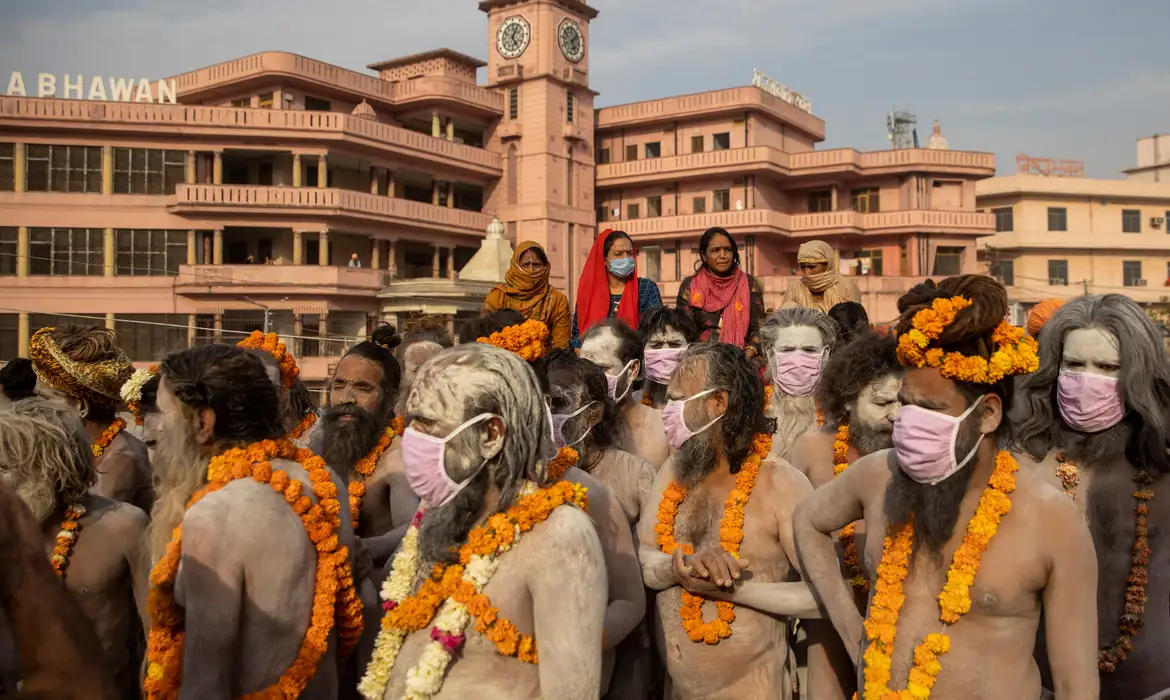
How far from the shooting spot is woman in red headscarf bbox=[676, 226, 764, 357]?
8.41 m

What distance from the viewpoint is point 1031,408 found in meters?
4.79

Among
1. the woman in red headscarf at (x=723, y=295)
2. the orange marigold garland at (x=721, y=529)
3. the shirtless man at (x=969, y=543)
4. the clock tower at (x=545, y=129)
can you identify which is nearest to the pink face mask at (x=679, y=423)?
the orange marigold garland at (x=721, y=529)

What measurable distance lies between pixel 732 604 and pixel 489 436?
1602 millimetres

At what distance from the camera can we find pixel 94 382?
18.5 feet

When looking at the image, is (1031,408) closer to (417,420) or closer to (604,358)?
(604,358)

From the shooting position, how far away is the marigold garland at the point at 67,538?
3904 millimetres

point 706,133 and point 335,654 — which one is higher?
point 706,133

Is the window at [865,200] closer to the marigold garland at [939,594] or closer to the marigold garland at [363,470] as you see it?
the marigold garland at [363,470]

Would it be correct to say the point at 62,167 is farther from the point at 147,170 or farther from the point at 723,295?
the point at 723,295

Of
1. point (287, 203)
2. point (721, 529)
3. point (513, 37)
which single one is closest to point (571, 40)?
point (513, 37)

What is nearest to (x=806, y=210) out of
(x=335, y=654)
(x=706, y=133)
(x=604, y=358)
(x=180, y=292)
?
(x=706, y=133)

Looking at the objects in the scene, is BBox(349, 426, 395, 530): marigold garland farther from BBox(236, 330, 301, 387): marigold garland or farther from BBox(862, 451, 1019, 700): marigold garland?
BBox(862, 451, 1019, 700): marigold garland

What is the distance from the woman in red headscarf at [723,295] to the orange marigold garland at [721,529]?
4.05 meters

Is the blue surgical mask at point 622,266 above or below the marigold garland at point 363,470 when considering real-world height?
above
